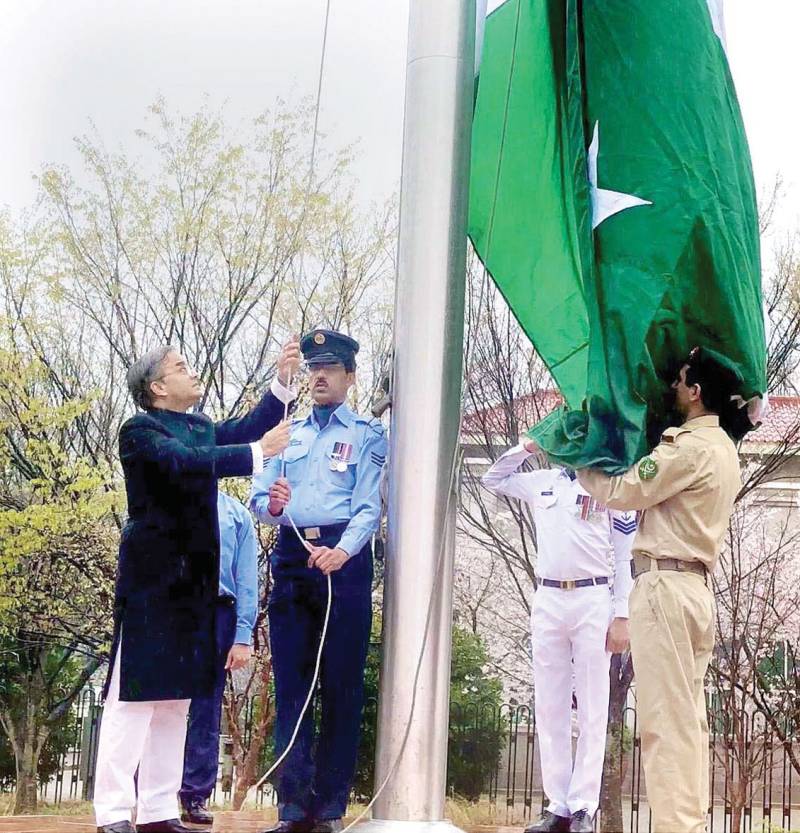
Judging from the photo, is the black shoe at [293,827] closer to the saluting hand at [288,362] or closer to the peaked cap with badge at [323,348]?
the saluting hand at [288,362]

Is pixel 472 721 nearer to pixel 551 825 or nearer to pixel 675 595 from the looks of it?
pixel 551 825

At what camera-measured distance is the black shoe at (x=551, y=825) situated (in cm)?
400

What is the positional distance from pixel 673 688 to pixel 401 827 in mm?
840

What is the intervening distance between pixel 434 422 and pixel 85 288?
3607 millimetres

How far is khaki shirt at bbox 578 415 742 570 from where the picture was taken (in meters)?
3.35

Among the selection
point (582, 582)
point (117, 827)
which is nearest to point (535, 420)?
point (582, 582)

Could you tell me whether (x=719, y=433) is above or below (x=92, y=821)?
above

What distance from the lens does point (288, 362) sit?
3.93m

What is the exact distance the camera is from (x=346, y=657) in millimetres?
3916

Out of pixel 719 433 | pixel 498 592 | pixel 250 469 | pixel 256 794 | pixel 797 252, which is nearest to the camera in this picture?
pixel 719 433

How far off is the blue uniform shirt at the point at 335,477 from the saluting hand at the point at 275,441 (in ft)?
0.65

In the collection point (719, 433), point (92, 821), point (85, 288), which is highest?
point (85, 288)

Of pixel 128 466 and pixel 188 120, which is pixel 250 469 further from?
pixel 188 120

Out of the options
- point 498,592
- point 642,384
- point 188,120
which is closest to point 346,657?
point 642,384
